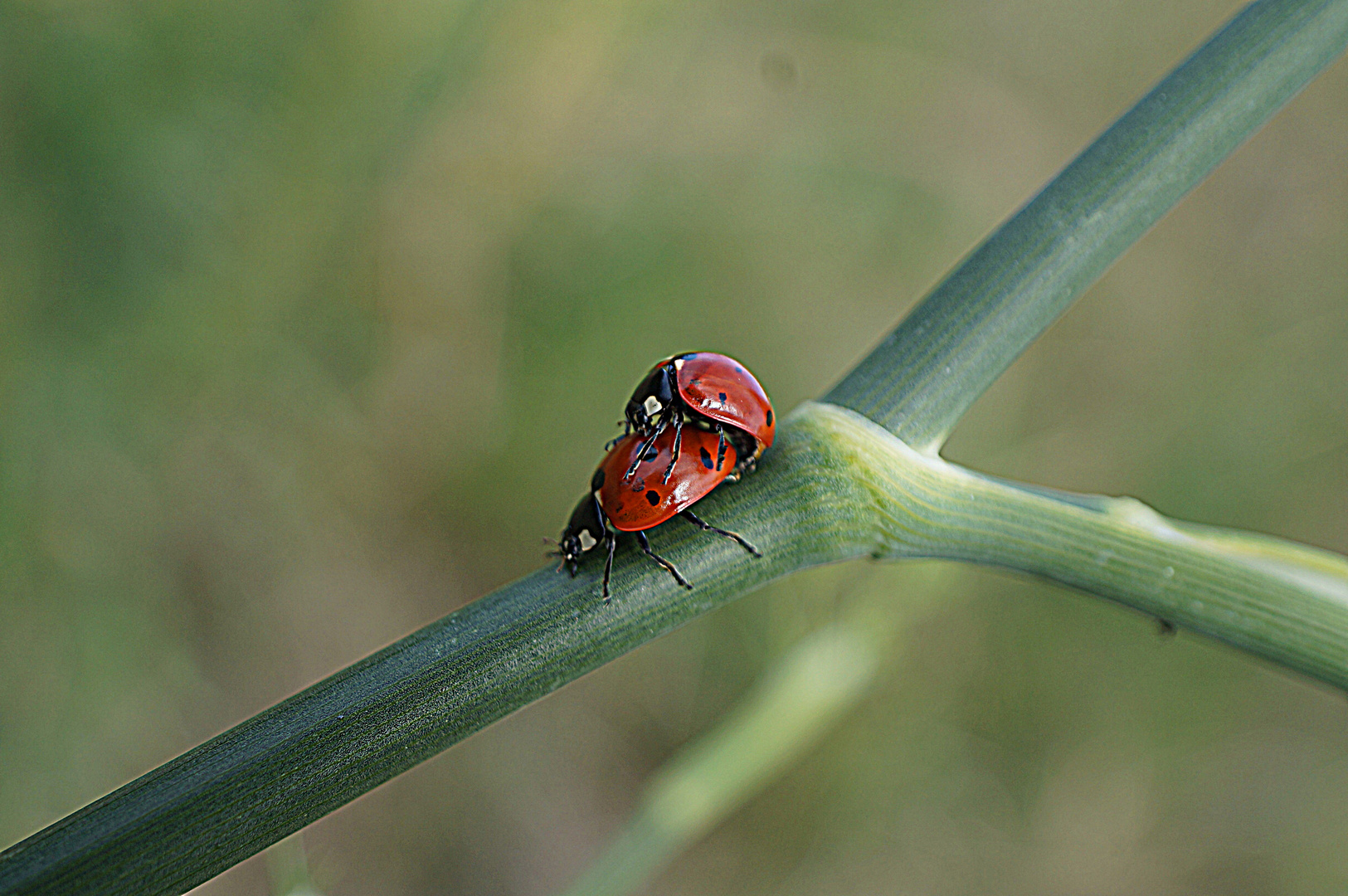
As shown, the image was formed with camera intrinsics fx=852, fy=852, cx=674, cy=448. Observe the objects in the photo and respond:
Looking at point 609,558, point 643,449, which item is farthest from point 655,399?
point 609,558

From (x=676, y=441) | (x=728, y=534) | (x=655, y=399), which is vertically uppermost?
(x=655, y=399)

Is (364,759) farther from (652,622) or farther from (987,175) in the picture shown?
(987,175)

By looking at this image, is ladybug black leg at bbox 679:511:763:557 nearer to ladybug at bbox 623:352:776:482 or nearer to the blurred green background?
ladybug at bbox 623:352:776:482

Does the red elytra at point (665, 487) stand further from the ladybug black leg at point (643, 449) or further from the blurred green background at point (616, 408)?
the blurred green background at point (616, 408)

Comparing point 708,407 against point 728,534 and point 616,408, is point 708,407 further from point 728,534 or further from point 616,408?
point 616,408

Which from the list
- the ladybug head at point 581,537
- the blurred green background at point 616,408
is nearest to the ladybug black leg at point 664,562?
the ladybug head at point 581,537

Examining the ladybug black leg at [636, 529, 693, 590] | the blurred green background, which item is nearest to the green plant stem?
the ladybug black leg at [636, 529, 693, 590]
